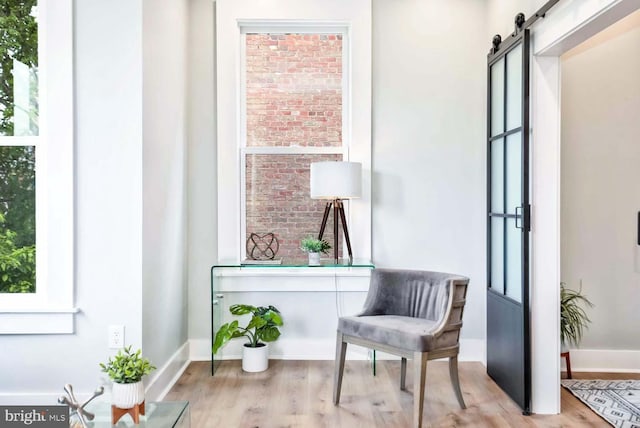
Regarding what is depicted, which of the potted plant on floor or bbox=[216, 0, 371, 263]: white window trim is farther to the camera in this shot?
bbox=[216, 0, 371, 263]: white window trim

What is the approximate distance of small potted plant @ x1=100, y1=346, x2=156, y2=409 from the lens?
178 cm

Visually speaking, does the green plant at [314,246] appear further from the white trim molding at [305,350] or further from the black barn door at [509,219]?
the black barn door at [509,219]

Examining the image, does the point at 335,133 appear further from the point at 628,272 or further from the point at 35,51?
the point at 628,272

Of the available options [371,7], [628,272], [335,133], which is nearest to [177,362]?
[335,133]

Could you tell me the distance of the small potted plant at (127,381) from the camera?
1.78 meters

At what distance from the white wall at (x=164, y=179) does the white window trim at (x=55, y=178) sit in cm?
36

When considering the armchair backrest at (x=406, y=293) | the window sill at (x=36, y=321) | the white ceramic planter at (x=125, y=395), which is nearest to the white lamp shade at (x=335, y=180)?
the armchair backrest at (x=406, y=293)

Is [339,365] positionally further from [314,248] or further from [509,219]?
[509,219]

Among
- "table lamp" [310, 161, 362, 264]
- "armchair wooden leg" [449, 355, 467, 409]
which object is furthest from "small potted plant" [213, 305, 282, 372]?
"armchair wooden leg" [449, 355, 467, 409]

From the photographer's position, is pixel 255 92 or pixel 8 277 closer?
pixel 8 277

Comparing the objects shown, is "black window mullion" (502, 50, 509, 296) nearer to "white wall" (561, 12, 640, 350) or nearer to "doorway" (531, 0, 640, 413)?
"doorway" (531, 0, 640, 413)

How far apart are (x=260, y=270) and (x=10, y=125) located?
5.99 feet

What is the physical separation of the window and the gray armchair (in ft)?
3.01

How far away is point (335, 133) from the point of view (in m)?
3.86
